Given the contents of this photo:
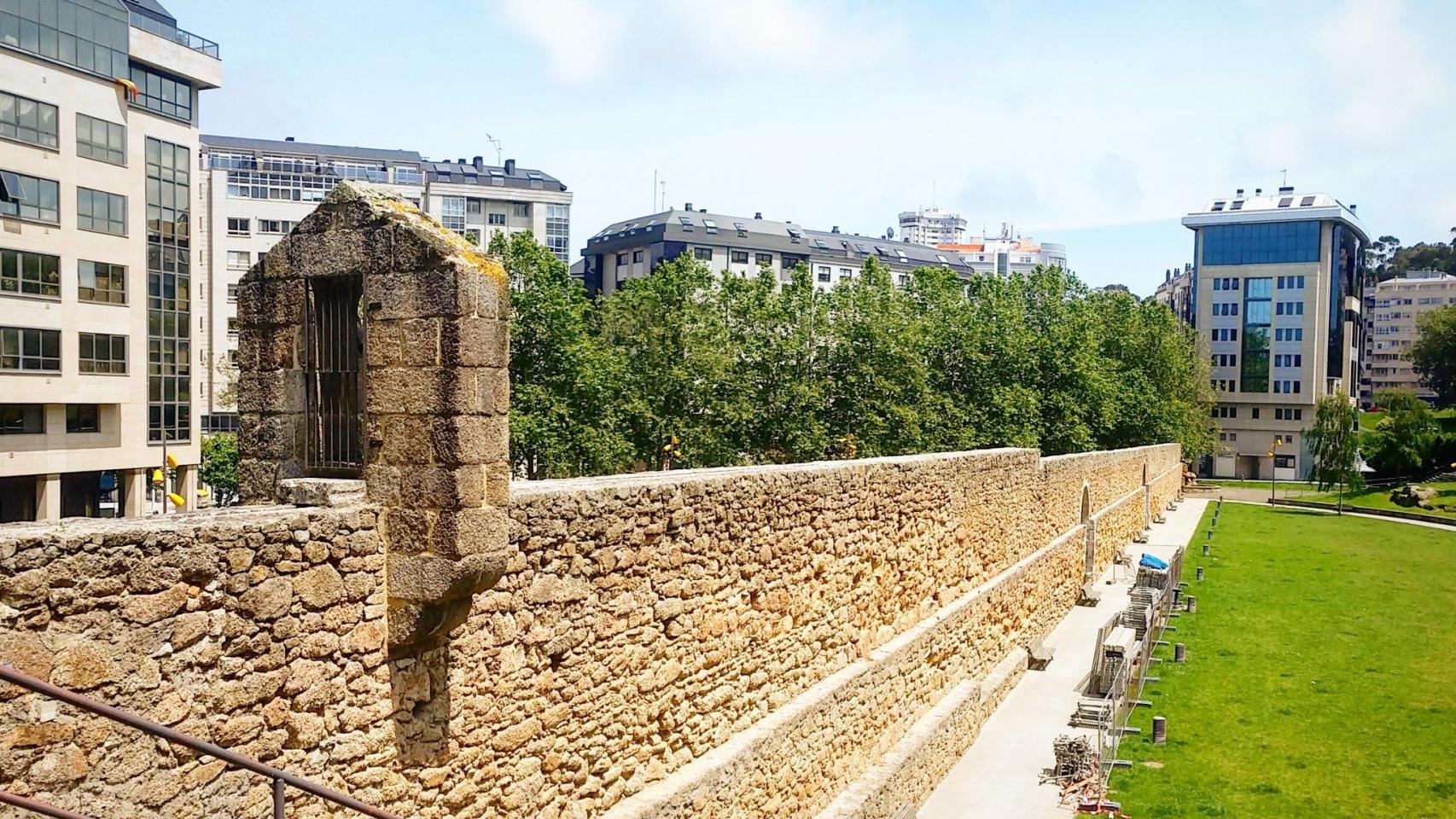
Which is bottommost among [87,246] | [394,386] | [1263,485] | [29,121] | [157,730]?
[1263,485]

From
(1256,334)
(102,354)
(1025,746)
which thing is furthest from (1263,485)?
(102,354)

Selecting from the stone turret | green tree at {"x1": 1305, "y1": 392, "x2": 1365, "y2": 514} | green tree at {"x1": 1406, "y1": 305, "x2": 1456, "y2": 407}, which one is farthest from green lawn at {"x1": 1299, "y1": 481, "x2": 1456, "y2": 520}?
the stone turret

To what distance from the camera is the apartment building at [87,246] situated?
26.8 m

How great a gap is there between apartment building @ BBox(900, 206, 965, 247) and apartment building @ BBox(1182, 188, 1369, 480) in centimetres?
7904

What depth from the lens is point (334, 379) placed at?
6070 mm

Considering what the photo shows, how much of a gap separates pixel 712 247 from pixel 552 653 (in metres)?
66.0

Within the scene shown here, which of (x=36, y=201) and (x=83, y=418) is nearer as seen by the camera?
(x=36, y=201)

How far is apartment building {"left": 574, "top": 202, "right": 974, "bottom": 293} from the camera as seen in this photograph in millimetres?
69938

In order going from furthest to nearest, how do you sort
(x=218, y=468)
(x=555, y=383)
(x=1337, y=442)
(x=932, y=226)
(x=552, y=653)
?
(x=932, y=226), (x=1337, y=442), (x=218, y=468), (x=555, y=383), (x=552, y=653)

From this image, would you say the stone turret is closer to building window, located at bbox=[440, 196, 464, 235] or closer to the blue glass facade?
building window, located at bbox=[440, 196, 464, 235]

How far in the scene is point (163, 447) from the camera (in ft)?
100

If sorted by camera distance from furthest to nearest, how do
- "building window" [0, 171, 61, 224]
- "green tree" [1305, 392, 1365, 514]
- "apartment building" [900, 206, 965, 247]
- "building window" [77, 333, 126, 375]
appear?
"apartment building" [900, 206, 965, 247] → "green tree" [1305, 392, 1365, 514] → "building window" [77, 333, 126, 375] → "building window" [0, 171, 61, 224]

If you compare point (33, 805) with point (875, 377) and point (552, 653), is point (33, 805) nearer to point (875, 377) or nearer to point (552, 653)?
point (552, 653)

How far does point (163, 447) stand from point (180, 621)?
2952cm
